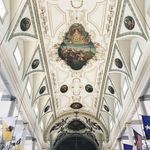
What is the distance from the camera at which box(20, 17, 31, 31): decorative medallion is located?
13.1 meters

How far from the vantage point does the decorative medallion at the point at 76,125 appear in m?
27.4

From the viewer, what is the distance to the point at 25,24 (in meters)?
13.3

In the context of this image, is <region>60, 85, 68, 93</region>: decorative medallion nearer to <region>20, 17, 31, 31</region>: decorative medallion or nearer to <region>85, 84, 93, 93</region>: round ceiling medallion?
<region>85, 84, 93, 93</region>: round ceiling medallion

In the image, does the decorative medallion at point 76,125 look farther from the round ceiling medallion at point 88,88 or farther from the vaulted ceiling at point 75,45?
the round ceiling medallion at point 88,88

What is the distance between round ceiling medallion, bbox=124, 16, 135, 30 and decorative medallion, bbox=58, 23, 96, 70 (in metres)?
2.92

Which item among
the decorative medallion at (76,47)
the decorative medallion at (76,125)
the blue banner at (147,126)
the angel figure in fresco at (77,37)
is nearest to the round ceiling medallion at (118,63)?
the decorative medallion at (76,47)

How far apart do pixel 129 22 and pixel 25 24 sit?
5.42 m

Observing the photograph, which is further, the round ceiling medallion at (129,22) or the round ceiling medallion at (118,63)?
the round ceiling medallion at (118,63)

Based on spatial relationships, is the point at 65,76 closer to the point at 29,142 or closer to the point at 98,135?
the point at 29,142

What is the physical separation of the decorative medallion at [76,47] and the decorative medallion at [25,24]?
297cm

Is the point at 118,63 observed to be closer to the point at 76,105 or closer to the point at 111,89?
the point at 111,89

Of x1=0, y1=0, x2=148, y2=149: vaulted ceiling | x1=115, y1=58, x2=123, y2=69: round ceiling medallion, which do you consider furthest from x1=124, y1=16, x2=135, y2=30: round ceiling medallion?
x1=115, y1=58, x2=123, y2=69: round ceiling medallion

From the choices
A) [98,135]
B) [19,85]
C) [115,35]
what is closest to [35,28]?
[19,85]

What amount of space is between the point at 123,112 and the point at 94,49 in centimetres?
527
